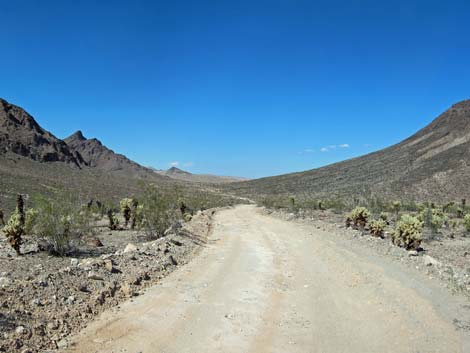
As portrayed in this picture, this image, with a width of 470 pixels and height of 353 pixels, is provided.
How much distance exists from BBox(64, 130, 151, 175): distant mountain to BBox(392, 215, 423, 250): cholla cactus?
12559 cm

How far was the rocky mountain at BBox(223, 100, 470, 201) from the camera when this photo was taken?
5562 cm

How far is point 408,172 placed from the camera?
6494 cm

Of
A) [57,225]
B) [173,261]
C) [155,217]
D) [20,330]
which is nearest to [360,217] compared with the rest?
[155,217]

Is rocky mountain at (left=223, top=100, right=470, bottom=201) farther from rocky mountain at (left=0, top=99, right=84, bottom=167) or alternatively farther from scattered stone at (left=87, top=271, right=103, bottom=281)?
scattered stone at (left=87, top=271, right=103, bottom=281)

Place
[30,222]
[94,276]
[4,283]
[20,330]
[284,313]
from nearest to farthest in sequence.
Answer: [20,330] → [4,283] → [284,313] → [94,276] → [30,222]

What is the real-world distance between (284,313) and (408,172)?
62944 millimetres

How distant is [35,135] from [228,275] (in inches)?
3093

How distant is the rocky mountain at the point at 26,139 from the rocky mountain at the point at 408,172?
1581 inches

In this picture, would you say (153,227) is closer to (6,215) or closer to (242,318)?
(242,318)

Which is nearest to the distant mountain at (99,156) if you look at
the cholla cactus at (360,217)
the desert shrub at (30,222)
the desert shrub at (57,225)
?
the cholla cactus at (360,217)

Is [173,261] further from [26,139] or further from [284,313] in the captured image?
[26,139]

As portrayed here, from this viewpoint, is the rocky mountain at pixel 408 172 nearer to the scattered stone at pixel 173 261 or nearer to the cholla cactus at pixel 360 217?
the cholla cactus at pixel 360 217

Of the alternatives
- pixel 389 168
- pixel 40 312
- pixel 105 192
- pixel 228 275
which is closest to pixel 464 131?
pixel 389 168

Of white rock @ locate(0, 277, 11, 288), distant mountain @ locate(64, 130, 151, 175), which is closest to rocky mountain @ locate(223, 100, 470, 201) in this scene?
white rock @ locate(0, 277, 11, 288)
